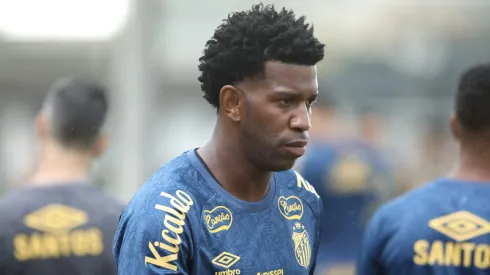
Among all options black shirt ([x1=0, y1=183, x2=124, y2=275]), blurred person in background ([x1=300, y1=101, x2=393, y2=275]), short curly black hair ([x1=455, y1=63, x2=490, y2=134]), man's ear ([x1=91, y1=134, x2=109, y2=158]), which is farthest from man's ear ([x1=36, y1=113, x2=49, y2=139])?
blurred person in background ([x1=300, y1=101, x2=393, y2=275])

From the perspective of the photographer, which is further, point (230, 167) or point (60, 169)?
point (60, 169)

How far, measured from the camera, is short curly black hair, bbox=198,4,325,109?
3314mm

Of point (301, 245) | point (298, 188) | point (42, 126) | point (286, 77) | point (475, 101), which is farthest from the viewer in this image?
point (42, 126)

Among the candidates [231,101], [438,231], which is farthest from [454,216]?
[231,101]

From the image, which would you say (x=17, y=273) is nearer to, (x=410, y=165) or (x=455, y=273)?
(x=455, y=273)

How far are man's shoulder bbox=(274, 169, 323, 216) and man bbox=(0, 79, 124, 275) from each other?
4.43ft

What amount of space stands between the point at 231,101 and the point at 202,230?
1.54ft

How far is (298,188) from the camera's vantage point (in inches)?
147

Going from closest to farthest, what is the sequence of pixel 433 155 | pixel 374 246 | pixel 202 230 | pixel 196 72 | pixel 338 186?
pixel 202 230, pixel 374 246, pixel 338 186, pixel 196 72, pixel 433 155

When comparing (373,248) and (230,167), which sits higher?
(230,167)

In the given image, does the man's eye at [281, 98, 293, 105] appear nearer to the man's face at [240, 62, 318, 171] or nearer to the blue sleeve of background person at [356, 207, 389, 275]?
the man's face at [240, 62, 318, 171]

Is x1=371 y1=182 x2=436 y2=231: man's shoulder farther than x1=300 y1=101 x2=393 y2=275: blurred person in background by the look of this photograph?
No

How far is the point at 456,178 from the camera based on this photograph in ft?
14.5

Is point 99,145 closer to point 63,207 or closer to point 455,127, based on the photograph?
point 63,207
